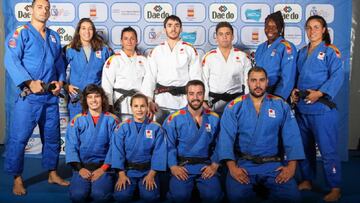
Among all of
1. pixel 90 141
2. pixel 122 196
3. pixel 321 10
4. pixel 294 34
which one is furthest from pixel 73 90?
pixel 321 10

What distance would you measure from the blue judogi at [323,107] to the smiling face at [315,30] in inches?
2.9

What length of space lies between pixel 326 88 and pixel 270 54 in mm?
708

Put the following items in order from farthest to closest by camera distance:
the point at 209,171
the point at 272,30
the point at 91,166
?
the point at 272,30 < the point at 91,166 < the point at 209,171

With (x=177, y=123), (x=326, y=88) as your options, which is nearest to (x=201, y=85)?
(x=177, y=123)

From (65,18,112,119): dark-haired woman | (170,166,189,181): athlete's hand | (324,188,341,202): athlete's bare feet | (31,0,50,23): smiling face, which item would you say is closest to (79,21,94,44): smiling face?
(65,18,112,119): dark-haired woman

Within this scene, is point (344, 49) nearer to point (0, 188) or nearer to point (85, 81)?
point (85, 81)

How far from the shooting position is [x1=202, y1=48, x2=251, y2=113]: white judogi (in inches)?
176

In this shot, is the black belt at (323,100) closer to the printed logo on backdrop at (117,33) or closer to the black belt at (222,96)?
the black belt at (222,96)

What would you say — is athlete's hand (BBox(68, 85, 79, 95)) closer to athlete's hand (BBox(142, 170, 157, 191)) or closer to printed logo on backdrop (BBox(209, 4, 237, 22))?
athlete's hand (BBox(142, 170, 157, 191))

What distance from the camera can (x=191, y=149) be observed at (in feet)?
12.8

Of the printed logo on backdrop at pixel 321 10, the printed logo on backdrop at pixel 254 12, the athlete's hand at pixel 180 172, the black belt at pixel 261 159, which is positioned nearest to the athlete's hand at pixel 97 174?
the athlete's hand at pixel 180 172

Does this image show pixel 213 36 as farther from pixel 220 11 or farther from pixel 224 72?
Result: pixel 224 72

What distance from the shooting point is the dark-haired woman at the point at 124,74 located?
14.6 feet

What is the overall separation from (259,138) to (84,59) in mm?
2055
